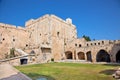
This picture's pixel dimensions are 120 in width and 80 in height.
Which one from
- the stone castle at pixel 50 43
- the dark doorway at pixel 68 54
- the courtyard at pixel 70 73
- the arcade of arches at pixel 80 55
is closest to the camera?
the courtyard at pixel 70 73

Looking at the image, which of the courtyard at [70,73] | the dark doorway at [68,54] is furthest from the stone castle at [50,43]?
the courtyard at [70,73]

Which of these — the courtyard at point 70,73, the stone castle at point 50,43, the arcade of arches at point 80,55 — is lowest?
the courtyard at point 70,73

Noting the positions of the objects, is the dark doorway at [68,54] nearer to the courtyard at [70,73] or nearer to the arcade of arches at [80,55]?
the arcade of arches at [80,55]

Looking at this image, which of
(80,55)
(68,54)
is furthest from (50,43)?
(80,55)

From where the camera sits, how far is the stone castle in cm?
2819

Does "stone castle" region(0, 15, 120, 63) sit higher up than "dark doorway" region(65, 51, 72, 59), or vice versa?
"stone castle" region(0, 15, 120, 63)

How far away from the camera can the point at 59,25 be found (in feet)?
114

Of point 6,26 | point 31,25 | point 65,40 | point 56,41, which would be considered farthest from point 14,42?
point 65,40

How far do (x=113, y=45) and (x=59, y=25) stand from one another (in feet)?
47.5

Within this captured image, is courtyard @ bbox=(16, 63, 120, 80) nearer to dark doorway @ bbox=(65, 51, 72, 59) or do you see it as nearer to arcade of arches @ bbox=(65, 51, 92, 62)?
arcade of arches @ bbox=(65, 51, 92, 62)

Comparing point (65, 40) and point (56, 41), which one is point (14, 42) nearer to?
point (56, 41)

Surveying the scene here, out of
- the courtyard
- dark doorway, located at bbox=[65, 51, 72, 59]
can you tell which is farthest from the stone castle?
the courtyard

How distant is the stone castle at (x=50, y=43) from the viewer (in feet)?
92.5

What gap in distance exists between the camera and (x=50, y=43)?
31250mm
